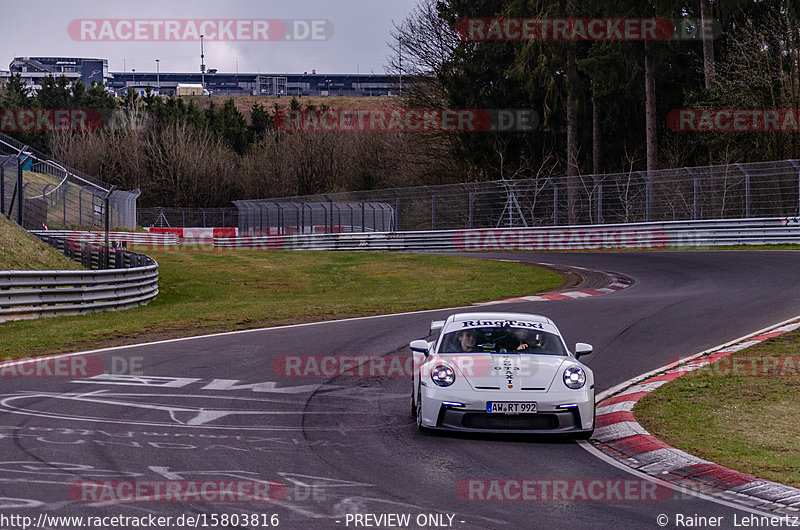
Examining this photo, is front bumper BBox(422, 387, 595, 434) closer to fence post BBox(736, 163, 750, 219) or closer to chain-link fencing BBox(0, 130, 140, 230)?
fence post BBox(736, 163, 750, 219)

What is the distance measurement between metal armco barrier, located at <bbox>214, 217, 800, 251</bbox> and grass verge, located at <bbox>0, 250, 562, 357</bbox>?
212 inches

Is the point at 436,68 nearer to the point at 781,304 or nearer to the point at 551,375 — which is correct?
the point at 781,304

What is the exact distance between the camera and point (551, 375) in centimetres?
918

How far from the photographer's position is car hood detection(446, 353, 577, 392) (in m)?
9.01

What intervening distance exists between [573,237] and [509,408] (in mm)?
30955

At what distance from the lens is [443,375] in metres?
9.16

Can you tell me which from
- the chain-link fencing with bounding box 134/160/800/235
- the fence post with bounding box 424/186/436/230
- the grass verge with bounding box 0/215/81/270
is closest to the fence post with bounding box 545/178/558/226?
the chain-link fencing with bounding box 134/160/800/235

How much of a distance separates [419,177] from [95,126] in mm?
46320

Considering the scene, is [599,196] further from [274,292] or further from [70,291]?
[70,291]

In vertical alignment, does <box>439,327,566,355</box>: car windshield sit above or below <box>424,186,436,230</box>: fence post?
below

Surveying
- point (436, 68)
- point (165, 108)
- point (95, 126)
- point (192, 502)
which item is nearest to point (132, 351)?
point (192, 502)

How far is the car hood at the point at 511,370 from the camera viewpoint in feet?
29.6

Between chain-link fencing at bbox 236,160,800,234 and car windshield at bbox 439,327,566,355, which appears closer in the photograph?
car windshield at bbox 439,327,566,355

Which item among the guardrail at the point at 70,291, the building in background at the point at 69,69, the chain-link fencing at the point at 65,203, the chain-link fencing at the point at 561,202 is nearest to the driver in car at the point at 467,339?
the guardrail at the point at 70,291
